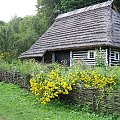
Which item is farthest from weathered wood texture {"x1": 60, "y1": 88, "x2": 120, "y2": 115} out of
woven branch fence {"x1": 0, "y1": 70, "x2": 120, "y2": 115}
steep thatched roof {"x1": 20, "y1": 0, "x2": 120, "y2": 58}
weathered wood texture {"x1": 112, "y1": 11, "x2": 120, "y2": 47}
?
weathered wood texture {"x1": 112, "y1": 11, "x2": 120, "y2": 47}

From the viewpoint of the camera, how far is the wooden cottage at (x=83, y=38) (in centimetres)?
2336

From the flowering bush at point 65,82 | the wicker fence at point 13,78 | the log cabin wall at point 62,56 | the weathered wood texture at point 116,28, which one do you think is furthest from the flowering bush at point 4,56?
the flowering bush at point 65,82

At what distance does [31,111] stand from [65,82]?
1.88 m

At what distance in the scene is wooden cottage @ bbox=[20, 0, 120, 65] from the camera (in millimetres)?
23359

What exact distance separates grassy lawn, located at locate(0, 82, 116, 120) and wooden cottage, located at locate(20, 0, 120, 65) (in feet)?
32.1

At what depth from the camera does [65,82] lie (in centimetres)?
1208

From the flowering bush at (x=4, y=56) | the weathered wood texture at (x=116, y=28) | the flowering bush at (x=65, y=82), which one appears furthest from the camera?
the flowering bush at (x=4, y=56)

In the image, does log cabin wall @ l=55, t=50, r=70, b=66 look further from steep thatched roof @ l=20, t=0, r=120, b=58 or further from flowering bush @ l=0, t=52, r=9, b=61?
flowering bush @ l=0, t=52, r=9, b=61

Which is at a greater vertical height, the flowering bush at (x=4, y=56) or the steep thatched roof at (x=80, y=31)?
the steep thatched roof at (x=80, y=31)

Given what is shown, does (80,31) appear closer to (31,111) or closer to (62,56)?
(62,56)

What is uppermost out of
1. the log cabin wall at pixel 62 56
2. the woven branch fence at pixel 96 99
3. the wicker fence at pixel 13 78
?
the log cabin wall at pixel 62 56

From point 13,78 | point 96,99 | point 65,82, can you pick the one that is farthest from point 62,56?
point 96,99

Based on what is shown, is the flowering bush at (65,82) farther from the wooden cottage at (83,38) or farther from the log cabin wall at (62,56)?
the log cabin wall at (62,56)

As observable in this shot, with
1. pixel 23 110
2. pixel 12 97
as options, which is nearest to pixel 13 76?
pixel 12 97
